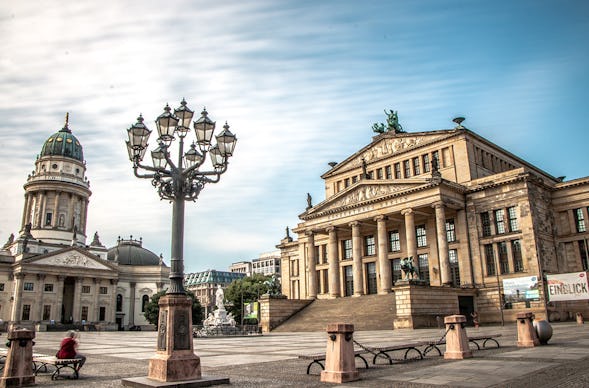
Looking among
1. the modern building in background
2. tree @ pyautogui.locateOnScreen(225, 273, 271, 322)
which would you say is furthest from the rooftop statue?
the modern building in background

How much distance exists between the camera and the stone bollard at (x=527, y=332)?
17484mm

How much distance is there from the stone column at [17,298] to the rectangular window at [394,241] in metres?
64.6

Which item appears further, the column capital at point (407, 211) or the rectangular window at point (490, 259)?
the column capital at point (407, 211)

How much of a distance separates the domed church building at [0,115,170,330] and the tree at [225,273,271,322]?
1914cm

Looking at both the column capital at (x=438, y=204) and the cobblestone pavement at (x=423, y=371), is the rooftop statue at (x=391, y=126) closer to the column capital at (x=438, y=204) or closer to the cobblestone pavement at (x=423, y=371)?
the column capital at (x=438, y=204)

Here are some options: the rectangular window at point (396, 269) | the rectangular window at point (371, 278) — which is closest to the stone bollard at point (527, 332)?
the rectangular window at point (396, 269)

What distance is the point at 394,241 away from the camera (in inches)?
2135

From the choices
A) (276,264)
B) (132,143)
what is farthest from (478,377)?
(276,264)

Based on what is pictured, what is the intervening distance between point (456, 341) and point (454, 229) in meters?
36.7

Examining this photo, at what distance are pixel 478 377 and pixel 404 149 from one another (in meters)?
47.6

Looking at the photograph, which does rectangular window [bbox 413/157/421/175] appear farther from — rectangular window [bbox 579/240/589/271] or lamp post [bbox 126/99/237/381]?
lamp post [bbox 126/99/237/381]

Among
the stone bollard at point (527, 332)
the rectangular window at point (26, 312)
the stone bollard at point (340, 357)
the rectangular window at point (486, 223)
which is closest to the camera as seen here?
the stone bollard at point (340, 357)

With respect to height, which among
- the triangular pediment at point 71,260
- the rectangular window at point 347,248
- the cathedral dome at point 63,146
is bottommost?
the rectangular window at point 347,248

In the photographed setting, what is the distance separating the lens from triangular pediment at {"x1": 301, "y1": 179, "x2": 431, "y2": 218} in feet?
156
